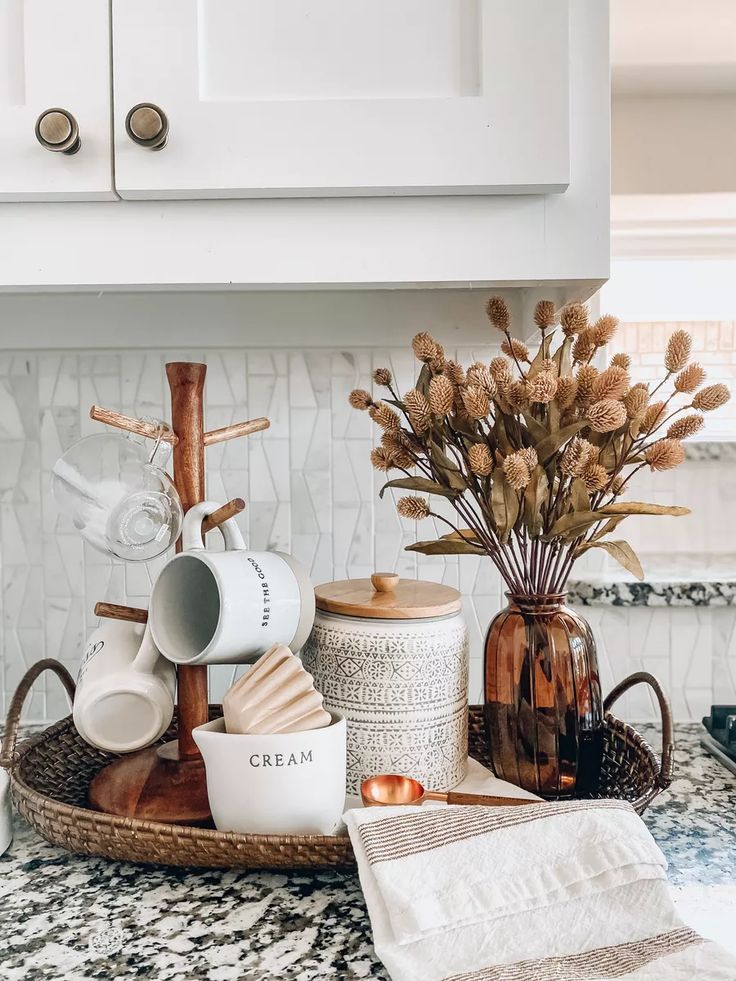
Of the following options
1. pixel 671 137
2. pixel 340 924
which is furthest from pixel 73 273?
pixel 671 137

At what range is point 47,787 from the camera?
0.91m

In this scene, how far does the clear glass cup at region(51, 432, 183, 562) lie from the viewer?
0.84m

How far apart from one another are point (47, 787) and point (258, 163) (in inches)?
26.8

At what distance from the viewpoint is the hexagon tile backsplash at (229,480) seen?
1.20 meters

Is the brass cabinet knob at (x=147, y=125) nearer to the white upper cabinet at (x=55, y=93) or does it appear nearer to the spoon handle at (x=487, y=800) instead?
the white upper cabinet at (x=55, y=93)

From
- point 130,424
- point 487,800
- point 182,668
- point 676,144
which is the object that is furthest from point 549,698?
point 676,144

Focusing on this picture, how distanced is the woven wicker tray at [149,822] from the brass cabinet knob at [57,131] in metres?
0.57

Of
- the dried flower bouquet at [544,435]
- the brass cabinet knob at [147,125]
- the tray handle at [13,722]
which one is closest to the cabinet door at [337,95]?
the brass cabinet knob at [147,125]

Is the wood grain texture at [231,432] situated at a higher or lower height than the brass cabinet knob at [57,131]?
lower

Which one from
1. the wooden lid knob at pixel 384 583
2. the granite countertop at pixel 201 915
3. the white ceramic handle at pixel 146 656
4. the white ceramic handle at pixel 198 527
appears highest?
the white ceramic handle at pixel 198 527

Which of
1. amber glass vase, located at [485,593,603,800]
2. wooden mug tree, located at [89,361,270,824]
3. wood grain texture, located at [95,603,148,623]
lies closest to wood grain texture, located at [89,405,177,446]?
wooden mug tree, located at [89,361,270,824]

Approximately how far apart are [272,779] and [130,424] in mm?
379

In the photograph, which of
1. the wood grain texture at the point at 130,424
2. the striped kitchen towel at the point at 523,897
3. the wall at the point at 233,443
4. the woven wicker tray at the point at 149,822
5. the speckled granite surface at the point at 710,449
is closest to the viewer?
the striped kitchen towel at the point at 523,897

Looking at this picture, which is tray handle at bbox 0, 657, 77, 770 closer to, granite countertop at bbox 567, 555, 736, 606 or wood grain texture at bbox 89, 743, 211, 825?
wood grain texture at bbox 89, 743, 211, 825
